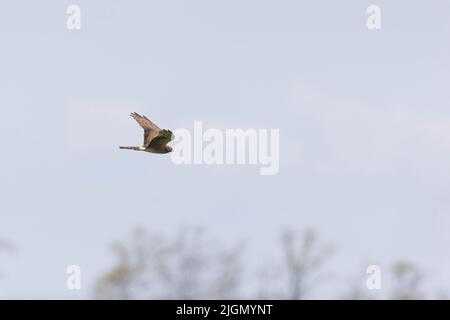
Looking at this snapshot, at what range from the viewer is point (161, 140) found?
3516 cm

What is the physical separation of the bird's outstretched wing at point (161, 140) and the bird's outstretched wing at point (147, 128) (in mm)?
92

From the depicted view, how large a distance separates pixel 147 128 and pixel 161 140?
0.41 m

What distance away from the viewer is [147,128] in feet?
116

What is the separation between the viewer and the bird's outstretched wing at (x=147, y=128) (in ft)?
115

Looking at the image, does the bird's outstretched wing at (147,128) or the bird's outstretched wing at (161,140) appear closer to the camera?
the bird's outstretched wing at (161,140)

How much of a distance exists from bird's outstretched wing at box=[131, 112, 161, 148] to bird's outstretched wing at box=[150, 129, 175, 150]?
9 centimetres

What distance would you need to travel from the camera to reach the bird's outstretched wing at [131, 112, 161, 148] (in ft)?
115
